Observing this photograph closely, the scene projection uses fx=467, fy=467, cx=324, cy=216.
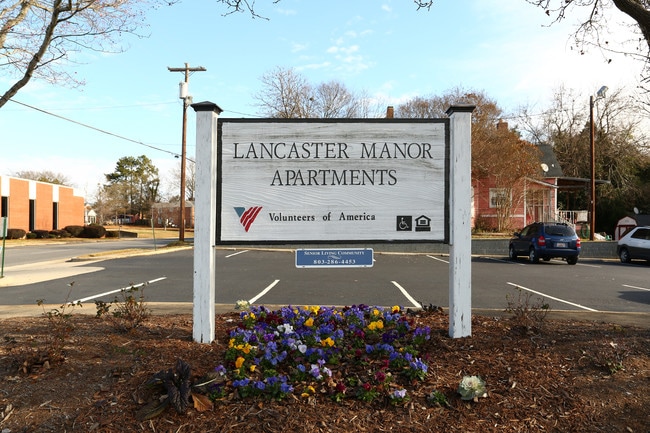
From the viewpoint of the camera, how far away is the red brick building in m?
43.1

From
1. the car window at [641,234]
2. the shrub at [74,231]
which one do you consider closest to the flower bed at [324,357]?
the car window at [641,234]

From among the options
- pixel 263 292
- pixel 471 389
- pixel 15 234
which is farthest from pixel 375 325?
pixel 15 234

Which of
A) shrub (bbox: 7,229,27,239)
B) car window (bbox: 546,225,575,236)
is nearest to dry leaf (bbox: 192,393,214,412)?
car window (bbox: 546,225,575,236)

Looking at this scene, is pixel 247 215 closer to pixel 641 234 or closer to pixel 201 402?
pixel 201 402

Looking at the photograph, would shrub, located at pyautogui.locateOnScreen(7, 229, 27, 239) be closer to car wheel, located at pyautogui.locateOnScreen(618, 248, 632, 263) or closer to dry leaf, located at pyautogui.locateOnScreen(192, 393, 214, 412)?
car wheel, located at pyautogui.locateOnScreen(618, 248, 632, 263)

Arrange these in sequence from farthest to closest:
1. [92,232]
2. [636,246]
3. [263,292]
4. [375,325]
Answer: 1. [92,232]
2. [636,246]
3. [263,292]
4. [375,325]

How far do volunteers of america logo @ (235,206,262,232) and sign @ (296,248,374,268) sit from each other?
0.56 m

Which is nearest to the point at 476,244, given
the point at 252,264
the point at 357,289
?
the point at 252,264

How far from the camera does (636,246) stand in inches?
744

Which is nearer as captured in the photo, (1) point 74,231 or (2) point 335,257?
(2) point 335,257

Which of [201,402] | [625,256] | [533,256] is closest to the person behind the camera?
[201,402]

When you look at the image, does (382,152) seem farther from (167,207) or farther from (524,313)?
(167,207)

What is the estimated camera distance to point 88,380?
11.7 feet

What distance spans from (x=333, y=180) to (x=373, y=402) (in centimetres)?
221
